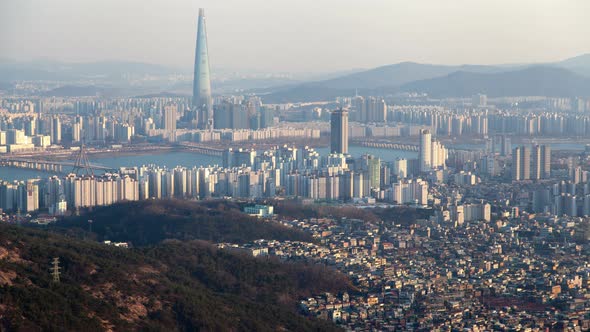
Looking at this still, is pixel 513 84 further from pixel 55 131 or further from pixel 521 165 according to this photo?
pixel 521 165

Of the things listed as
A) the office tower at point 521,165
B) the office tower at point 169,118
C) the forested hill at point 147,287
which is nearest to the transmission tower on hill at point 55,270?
the forested hill at point 147,287

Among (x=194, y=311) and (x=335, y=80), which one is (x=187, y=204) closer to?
(x=194, y=311)

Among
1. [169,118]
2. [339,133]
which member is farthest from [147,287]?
[169,118]

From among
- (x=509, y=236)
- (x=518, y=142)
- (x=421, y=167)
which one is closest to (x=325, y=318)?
(x=509, y=236)

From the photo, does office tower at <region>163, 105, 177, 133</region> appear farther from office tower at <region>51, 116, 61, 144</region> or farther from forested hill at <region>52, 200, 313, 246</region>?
forested hill at <region>52, 200, 313, 246</region>

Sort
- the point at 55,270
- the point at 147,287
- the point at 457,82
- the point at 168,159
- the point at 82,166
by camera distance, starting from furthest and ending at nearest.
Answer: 1. the point at 457,82
2. the point at 168,159
3. the point at 82,166
4. the point at 147,287
5. the point at 55,270

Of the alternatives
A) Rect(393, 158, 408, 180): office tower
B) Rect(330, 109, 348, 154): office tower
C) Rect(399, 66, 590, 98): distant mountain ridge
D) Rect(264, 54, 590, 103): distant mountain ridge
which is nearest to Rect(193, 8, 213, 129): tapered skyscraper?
Rect(264, 54, 590, 103): distant mountain ridge
